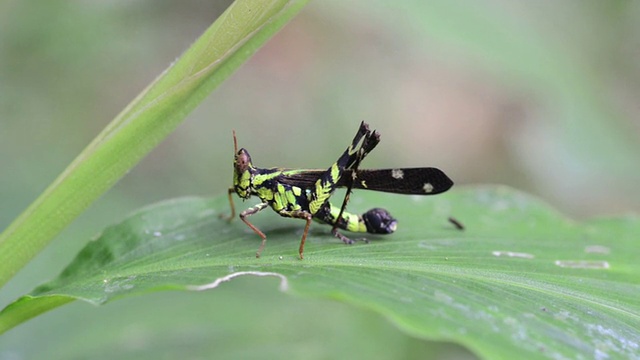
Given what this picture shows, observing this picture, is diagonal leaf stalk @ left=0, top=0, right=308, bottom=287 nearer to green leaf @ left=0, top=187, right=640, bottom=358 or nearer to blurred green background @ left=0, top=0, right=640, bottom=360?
green leaf @ left=0, top=187, right=640, bottom=358

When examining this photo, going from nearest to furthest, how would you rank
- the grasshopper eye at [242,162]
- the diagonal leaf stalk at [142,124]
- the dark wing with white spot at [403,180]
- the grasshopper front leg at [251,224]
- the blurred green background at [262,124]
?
the diagonal leaf stalk at [142,124]
the grasshopper front leg at [251,224]
the dark wing with white spot at [403,180]
the grasshopper eye at [242,162]
the blurred green background at [262,124]

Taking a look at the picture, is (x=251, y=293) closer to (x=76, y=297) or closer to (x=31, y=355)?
(x=31, y=355)

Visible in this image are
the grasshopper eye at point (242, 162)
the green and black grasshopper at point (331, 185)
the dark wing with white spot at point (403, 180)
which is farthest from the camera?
the grasshopper eye at point (242, 162)

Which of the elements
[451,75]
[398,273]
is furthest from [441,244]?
[451,75]

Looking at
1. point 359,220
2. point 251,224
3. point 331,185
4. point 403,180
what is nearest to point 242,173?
point 251,224

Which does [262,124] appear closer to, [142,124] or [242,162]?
[242,162]

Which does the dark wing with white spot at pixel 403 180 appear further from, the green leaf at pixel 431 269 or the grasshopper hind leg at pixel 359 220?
the green leaf at pixel 431 269

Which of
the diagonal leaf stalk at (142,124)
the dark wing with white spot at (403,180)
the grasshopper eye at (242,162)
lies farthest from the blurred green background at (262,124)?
the diagonal leaf stalk at (142,124)
